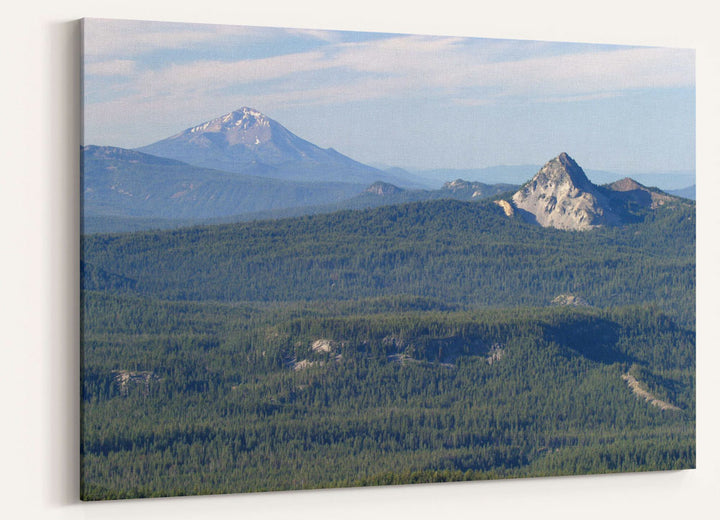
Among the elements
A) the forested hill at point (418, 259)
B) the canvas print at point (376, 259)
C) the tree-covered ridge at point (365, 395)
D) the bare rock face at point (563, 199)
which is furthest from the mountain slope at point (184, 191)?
the bare rock face at point (563, 199)

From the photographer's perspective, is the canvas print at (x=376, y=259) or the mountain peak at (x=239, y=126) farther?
the mountain peak at (x=239, y=126)

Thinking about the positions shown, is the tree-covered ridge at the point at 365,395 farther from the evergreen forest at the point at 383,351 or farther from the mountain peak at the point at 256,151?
the mountain peak at the point at 256,151

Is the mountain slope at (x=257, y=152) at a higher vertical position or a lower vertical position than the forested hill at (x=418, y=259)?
higher

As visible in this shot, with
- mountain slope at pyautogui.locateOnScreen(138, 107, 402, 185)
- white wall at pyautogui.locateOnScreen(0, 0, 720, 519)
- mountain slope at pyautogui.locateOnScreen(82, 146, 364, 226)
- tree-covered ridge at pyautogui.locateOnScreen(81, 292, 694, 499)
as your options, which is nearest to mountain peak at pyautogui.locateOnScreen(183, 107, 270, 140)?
mountain slope at pyautogui.locateOnScreen(138, 107, 402, 185)

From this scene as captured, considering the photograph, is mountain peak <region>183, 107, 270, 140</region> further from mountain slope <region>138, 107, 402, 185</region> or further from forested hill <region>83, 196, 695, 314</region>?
forested hill <region>83, 196, 695, 314</region>

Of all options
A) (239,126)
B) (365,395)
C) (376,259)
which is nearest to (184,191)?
(239,126)

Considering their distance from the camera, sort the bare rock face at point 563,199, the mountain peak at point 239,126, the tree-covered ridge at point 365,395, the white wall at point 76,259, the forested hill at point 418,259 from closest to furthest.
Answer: the white wall at point 76,259
the tree-covered ridge at point 365,395
the mountain peak at point 239,126
the forested hill at point 418,259
the bare rock face at point 563,199

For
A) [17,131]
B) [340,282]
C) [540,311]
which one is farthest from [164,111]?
[540,311]
